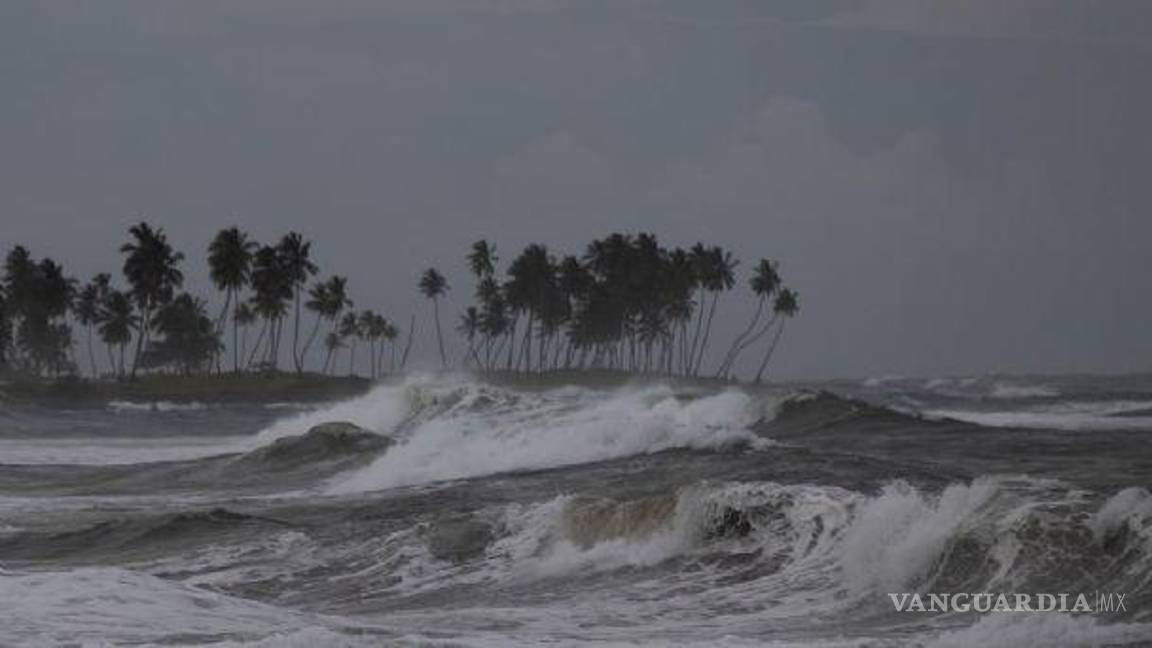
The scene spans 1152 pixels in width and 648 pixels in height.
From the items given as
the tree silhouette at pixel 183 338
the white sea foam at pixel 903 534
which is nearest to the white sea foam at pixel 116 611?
the white sea foam at pixel 903 534

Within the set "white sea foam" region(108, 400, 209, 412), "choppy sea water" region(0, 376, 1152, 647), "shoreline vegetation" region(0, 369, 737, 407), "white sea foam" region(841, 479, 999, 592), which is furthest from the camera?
"shoreline vegetation" region(0, 369, 737, 407)

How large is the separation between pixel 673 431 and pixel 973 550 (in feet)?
53.4

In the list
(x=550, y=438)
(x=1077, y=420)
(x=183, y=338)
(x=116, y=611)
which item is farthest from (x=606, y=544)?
(x=183, y=338)

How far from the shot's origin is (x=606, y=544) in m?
18.0

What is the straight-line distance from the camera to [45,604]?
520 inches

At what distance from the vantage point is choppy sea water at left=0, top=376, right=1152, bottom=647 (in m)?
12.9

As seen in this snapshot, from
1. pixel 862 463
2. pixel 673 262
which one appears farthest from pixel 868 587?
→ pixel 673 262

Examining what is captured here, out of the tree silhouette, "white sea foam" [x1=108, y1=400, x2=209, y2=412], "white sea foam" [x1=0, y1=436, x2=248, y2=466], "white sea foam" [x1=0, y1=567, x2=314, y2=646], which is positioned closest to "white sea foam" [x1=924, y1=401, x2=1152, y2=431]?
"white sea foam" [x1=0, y1=436, x2=248, y2=466]

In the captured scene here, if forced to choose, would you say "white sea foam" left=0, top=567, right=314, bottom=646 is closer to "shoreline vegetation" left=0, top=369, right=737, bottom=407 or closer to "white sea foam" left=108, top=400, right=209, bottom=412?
"white sea foam" left=108, top=400, right=209, bottom=412

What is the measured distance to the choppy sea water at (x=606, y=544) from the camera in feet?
42.5

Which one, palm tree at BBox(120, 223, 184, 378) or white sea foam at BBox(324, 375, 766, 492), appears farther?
palm tree at BBox(120, 223, 184, 378)

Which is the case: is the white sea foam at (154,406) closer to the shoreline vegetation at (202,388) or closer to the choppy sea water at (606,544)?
the shoreline vegetation at (202,388)

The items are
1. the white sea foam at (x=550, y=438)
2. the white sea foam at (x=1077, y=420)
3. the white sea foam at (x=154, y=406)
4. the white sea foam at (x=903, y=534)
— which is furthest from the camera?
the white sea foam at (x=154, y=406)

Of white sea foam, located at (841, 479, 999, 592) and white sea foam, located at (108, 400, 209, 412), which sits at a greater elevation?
white sea foam, located at (841, 479, 999, 592)
